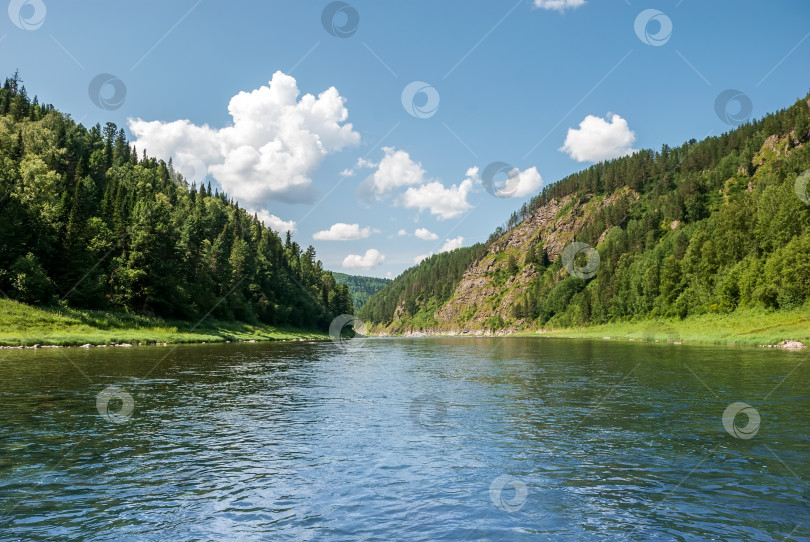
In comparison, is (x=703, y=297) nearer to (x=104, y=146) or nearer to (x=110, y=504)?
(x=110, y=504)

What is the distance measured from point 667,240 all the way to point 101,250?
151586mm

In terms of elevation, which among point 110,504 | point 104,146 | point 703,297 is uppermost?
point 104,146

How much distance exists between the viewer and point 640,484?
42.5ft

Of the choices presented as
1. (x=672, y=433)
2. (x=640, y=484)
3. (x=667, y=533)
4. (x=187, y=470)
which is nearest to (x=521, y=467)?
(x=640, y=484)
